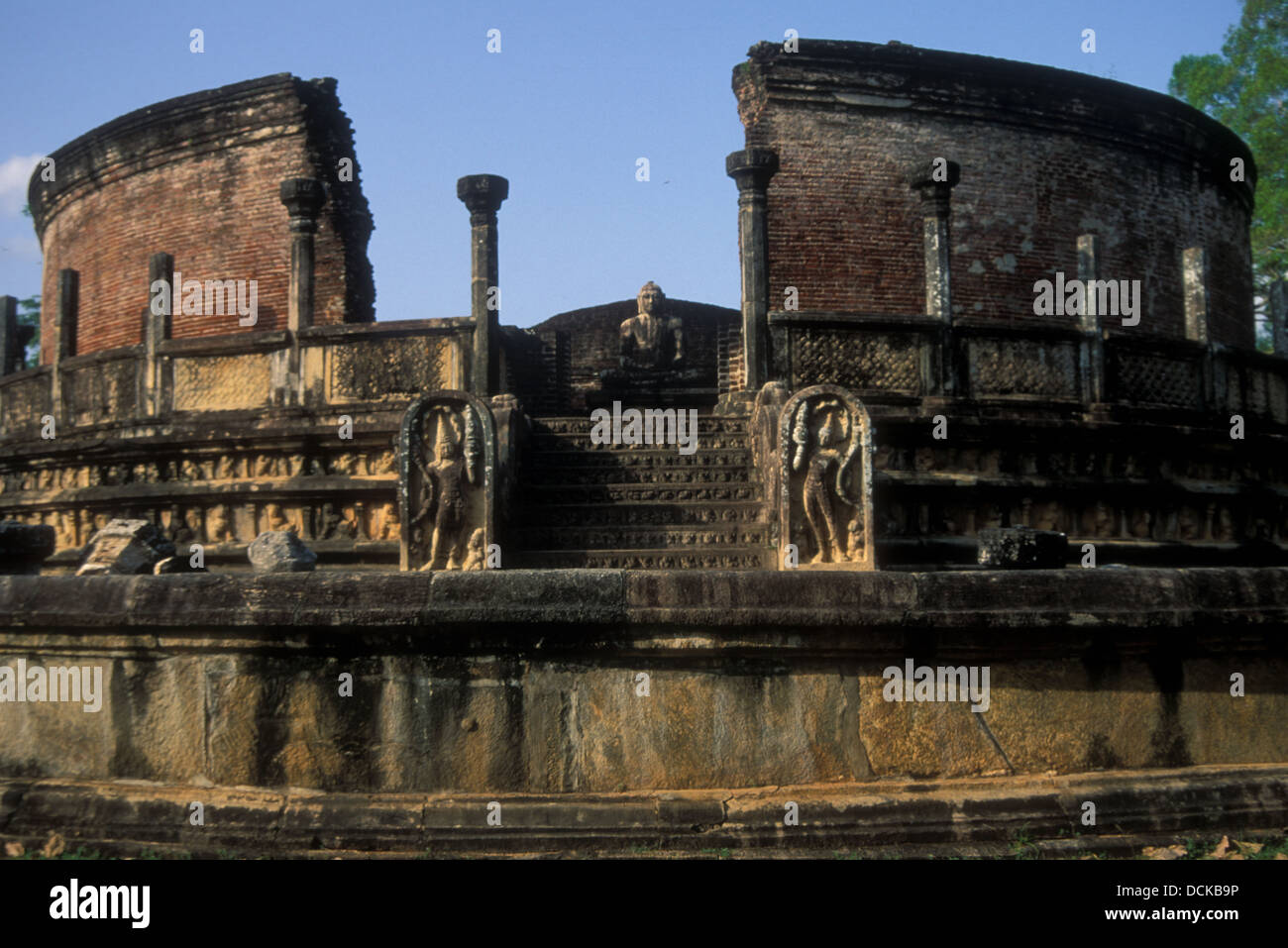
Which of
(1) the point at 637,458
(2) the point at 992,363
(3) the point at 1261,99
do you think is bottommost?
(1) the point at 637,458

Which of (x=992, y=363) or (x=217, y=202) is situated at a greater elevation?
(x=217, y=202)

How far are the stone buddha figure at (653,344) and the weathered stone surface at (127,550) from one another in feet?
28.7

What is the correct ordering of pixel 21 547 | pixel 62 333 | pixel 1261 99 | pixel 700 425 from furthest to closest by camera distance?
pixel 1261 99 → pixel 62 333 → pixel 700 425 → pixel 21 547

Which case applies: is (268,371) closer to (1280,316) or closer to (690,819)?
(690,819)

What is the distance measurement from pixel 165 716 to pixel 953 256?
13.5m

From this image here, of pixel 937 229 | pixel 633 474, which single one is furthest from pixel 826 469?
pixel 937 229

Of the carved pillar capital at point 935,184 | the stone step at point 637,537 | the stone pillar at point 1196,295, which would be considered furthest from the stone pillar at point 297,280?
the stone pillar at point 1196,295

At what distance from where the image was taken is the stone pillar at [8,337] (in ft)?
49.1

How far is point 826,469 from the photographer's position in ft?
23.7

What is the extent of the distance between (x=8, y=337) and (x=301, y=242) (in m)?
7.51

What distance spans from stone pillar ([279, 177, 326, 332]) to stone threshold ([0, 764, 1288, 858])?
746cm

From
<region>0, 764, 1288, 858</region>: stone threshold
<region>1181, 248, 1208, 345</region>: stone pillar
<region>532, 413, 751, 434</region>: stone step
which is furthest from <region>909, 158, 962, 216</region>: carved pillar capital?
<region>0, 764, 1288, 858</region>: stone threshold

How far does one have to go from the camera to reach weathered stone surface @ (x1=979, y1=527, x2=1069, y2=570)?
4.80 m
